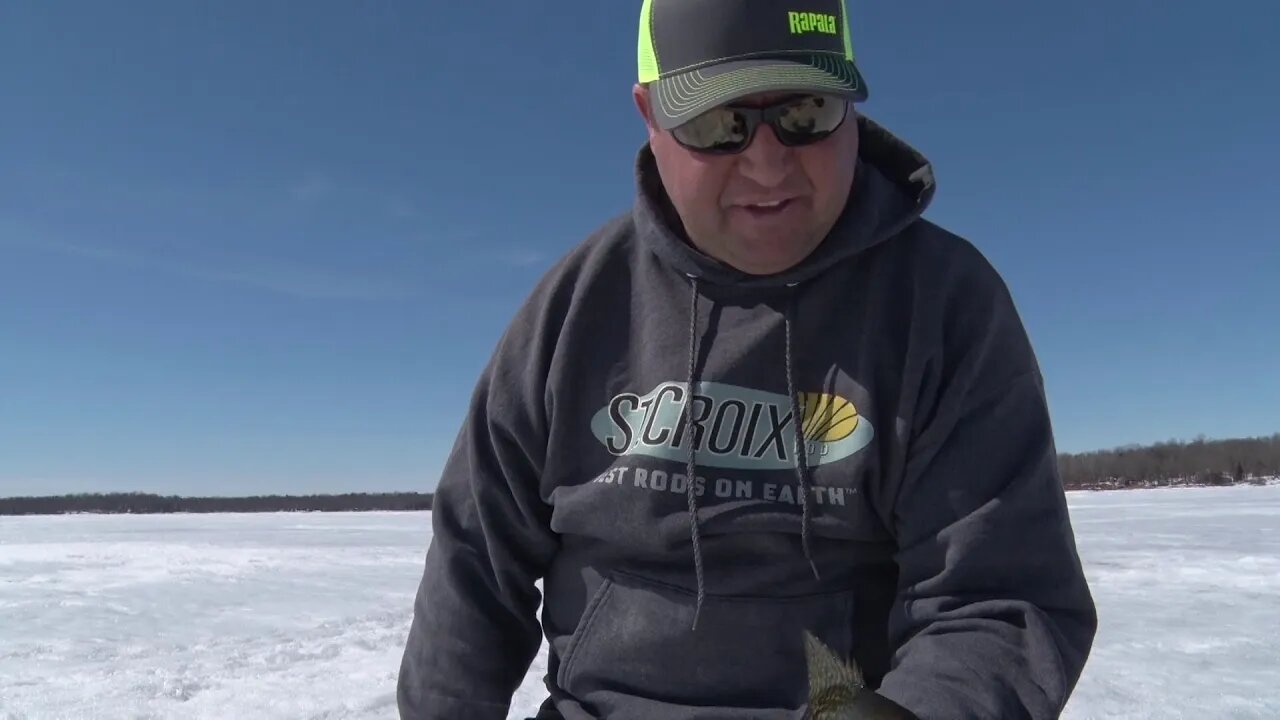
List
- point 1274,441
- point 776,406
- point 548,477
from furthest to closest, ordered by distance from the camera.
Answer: point 1274,441, point 548,477, point 776,406

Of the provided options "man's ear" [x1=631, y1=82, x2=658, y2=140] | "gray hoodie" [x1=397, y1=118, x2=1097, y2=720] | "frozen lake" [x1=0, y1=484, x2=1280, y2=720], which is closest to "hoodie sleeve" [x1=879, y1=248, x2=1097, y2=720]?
"gray hoodie" [x1=397, y1=118, x2=1097, y2=720]

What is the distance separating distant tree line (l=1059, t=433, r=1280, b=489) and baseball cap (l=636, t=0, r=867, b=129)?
56.1 metres

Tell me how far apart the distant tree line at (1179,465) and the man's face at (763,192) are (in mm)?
56004

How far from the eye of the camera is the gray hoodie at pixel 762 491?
1.31m

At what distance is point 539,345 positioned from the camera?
1715 millimetres

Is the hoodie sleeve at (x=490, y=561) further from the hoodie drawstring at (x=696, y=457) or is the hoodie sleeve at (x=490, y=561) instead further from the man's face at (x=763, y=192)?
the man's face at (x=763, y=192)

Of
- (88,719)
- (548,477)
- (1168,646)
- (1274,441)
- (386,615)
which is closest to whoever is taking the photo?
(548,477)

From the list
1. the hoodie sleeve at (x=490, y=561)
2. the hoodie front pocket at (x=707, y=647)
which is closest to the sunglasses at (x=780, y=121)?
the hoodie sleeve at (x=490, y=561)

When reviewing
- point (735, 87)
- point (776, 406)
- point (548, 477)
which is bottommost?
point (548, 477)

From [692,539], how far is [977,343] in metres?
0.60

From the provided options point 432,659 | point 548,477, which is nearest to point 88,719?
point 432,659

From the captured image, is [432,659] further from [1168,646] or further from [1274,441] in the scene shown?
[1274,441]

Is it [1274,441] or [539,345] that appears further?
[1274,441]

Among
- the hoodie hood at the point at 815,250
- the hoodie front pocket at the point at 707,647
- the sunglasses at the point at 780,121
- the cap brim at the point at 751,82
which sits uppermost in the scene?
the cap brim at the point at 751,82
